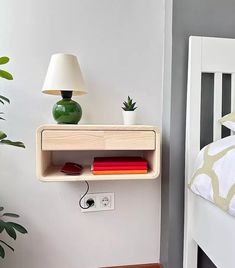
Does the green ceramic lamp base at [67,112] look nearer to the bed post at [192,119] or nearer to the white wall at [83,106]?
the white wall at [83,106]

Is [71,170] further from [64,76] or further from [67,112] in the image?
[64,76]

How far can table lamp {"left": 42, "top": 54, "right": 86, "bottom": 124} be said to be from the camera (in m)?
0.95

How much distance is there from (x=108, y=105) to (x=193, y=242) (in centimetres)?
75

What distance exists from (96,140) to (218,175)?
455mm

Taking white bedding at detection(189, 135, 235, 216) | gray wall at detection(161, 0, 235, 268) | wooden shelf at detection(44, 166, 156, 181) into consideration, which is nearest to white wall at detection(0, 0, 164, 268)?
gray wall at detection(161, 0, 235, 268)

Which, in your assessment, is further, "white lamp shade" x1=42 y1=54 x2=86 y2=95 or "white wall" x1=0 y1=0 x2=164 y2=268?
"white wall" x1=0 y1=0 x2=164 y2=268

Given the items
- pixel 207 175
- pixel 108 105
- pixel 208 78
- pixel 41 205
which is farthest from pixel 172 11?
pixel 41 205

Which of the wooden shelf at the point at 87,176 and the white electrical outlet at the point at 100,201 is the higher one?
the wooden shelf at the point at 87,176

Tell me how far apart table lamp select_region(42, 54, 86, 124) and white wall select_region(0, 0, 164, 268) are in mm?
186

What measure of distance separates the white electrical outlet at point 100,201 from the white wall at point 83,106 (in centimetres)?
3

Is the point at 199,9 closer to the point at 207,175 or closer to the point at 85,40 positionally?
the point at 85,40

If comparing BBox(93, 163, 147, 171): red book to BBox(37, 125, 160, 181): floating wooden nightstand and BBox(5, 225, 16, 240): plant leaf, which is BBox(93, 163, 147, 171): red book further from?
BBox(5, 225, 16, 240): plant leaf

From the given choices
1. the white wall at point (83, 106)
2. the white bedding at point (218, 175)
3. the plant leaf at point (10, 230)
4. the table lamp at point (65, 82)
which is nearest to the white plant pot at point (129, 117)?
the white wall at point (83, 106)

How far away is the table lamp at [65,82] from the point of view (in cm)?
95
